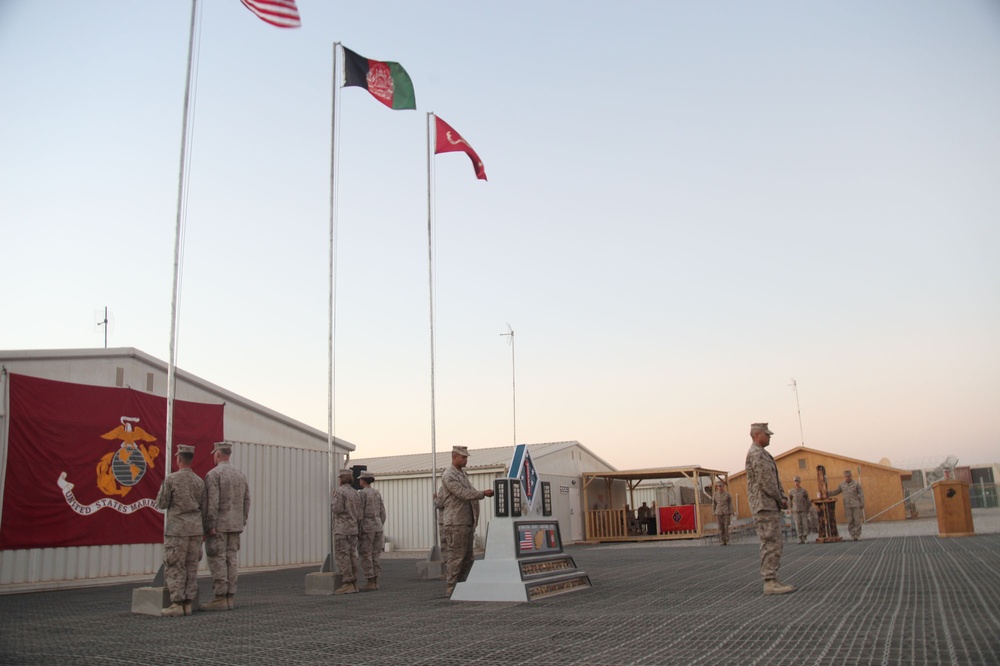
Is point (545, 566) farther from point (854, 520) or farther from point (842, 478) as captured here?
point (842, 478)

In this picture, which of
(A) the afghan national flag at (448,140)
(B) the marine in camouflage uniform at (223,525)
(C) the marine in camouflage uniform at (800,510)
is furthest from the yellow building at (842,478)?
(B) the marine in camouflage uniform at (223,525)

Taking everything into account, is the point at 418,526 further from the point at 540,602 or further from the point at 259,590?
the point at 540,602

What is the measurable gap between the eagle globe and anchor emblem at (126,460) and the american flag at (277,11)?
8.35 m

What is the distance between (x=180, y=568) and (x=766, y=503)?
21.7 ft

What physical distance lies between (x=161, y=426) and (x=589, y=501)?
61.1ft

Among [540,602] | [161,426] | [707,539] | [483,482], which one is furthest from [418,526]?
[540,602]

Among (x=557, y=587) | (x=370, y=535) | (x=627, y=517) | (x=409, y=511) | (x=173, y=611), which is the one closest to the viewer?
(x=173, y=611)

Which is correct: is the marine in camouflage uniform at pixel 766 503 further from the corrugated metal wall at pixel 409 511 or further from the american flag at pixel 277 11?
the corrugated metal wall at pixel 409 511

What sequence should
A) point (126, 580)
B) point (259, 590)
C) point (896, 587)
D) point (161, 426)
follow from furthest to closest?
point (161, 426) → point (126, 580) → point (259, 590) → point (896, 587)

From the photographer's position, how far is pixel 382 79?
48.2 ft

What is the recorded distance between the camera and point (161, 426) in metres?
15.8

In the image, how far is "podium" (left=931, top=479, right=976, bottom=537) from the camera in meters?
18.0

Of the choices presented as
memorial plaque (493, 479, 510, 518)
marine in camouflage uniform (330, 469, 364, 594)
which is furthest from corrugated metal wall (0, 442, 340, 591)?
memorial plaque (493, 479, 510, 518)

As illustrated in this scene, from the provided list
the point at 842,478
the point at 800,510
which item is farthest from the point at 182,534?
the point at 842,478
